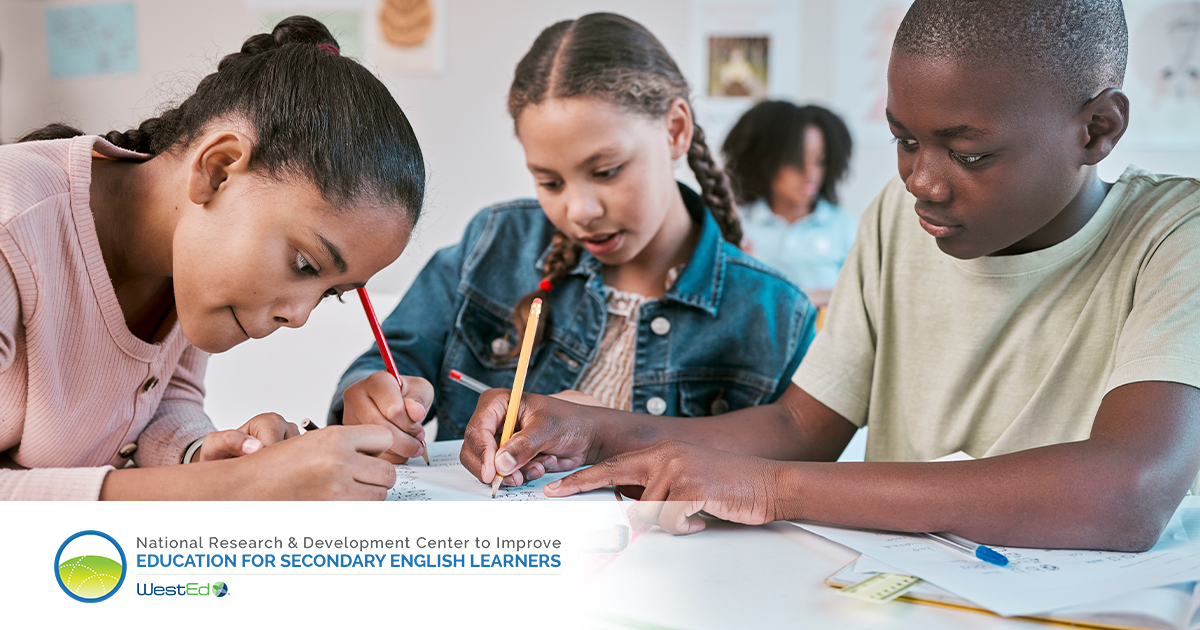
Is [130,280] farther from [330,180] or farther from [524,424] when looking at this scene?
[524,424]

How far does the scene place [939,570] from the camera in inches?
18.5

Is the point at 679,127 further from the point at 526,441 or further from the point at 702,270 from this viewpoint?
the point at 526,441

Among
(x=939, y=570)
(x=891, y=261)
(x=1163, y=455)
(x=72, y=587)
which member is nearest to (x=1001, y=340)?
(x=891, y=261)

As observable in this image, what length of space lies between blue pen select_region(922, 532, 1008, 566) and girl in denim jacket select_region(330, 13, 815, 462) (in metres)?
0.48

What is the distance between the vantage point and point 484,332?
1072mm

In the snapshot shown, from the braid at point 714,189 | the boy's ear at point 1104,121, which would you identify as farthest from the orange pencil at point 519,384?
the braid at point 714,189

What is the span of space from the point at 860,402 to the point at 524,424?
358 millimetres

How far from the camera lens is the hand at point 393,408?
2.37 feet

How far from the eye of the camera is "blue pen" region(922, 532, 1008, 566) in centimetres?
49

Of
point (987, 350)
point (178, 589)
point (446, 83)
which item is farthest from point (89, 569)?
point (446, 83)

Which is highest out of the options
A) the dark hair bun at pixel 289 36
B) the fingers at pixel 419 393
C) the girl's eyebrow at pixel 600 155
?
the dark hair bun at pixel 289 36

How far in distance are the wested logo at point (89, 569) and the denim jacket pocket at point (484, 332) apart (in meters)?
0.60

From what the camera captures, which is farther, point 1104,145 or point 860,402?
point 860,402

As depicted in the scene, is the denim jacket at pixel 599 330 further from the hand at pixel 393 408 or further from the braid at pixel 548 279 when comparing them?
the hand at pixel 393 408
